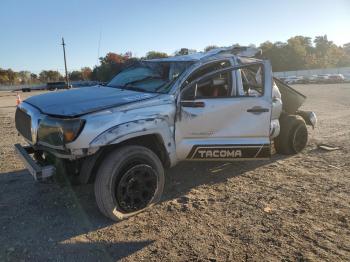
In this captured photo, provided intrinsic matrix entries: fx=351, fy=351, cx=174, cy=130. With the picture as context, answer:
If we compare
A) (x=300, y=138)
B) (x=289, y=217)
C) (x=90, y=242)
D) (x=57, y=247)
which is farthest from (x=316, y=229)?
(x=300, y=138)

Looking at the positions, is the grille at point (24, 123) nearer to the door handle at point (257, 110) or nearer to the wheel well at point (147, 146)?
the wheel well at point (147, 146)

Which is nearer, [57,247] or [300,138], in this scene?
[57,247]

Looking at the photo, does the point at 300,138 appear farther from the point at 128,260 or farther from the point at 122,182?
the point at 128,260

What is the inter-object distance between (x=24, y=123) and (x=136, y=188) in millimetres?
1789

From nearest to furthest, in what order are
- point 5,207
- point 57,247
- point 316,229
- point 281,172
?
point 57,247 < point 316,229 < point 5,207 < point 281,172

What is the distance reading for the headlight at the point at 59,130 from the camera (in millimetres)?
3701

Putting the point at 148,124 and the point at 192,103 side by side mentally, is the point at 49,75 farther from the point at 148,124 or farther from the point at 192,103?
the point at 148,124

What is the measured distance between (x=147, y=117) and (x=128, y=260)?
1632 millimetres

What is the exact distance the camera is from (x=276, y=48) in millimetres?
86000

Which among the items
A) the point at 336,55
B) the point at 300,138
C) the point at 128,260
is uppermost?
the point at 336,55

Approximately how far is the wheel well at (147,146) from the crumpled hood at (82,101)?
486mm

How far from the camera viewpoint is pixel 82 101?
4238 millimetres

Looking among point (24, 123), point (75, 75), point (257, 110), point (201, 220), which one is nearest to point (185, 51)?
point (257, 110)

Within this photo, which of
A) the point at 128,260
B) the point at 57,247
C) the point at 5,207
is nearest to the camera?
the point at 128,260
